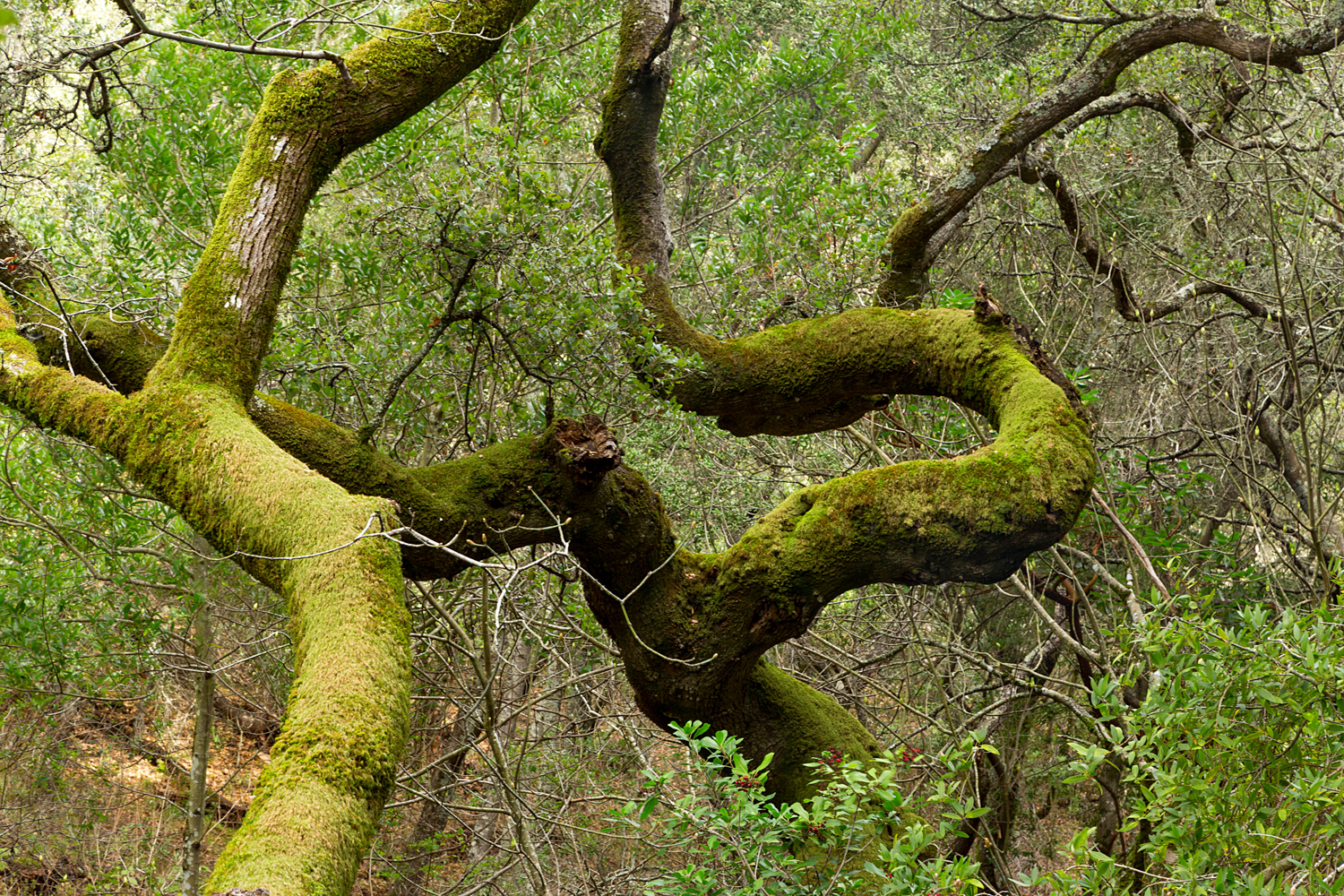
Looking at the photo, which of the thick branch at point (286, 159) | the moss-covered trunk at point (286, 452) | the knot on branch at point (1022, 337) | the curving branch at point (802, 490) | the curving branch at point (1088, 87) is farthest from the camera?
the curving branch at point (1088, 87)

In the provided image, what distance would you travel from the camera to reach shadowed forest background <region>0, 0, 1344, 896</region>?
3.07 m

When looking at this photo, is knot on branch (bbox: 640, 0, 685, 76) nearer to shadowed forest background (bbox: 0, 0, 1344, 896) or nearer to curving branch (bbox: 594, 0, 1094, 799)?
curving branch (bbox: 594, 0, 1094, 799)

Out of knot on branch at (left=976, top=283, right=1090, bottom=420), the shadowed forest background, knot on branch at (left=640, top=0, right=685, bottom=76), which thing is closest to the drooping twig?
the shadowed forest background

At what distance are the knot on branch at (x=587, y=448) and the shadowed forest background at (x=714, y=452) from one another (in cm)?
41

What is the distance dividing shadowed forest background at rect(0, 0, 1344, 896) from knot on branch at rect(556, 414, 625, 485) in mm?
411

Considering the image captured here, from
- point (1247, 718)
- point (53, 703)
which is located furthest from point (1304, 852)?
point (53, 703)

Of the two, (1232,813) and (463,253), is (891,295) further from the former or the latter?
(1232,813)

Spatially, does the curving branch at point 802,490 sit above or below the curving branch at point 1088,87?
below

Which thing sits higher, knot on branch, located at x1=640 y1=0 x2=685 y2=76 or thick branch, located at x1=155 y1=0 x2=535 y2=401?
knot on branch, located at x1=640 y1=0 x2=685 y2=76

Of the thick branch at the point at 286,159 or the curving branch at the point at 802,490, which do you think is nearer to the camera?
the thick branch at the point at 286,159

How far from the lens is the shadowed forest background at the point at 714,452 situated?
10.1 feet

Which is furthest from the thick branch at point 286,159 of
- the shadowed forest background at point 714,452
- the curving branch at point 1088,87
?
the curving branch at point 1088,87

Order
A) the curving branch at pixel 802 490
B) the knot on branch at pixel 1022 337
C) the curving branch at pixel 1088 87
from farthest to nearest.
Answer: the curving branch at pixel 1088 87 < the knot on branch at pixel 1022 337 < the curving branch at pixel 802 490

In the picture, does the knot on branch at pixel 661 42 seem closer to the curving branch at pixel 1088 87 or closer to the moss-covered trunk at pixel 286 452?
the moss-covered trunk at pixel 286 452
